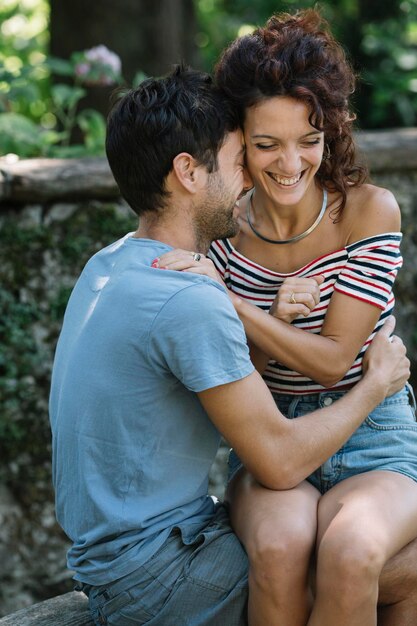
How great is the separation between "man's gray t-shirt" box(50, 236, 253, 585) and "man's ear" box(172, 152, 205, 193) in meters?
0.19

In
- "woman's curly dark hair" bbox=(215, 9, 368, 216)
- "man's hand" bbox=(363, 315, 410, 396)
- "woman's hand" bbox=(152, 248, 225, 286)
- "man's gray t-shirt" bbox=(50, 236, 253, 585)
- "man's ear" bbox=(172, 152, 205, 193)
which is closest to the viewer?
"man's gray t-shirt" bbox=(50, 236, 253, 585)

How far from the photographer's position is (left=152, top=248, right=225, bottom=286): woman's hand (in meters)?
2.34

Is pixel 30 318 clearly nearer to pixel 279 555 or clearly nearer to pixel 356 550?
pixel 279 555

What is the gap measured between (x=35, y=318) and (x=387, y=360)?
5.86 ft

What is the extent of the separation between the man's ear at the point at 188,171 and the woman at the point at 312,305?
0.67 ft

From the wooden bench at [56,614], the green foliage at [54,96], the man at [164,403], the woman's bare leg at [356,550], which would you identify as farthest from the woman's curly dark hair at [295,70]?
the green foliage at [54,96]

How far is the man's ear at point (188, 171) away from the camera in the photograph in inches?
96.1

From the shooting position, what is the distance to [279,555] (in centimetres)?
229

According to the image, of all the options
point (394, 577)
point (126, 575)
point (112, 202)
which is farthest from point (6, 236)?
point (394, 577)

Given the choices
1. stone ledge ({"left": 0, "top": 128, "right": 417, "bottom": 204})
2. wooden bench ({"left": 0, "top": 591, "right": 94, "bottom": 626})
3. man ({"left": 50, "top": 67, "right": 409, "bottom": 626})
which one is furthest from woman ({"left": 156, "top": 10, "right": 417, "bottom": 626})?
stone ledge ({"left": 0, "top": 128, "right": 417, "bottom": 204})

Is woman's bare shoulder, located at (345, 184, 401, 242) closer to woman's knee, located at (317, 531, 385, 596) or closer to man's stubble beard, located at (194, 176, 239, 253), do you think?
man's stubble beard, located at (194, 176, 239, 253)

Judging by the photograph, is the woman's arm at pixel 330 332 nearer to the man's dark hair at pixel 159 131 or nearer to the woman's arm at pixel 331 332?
the woman's arm at pixel 331 332

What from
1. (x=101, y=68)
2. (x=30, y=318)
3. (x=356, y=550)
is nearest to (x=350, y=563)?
(x=356, y=550)

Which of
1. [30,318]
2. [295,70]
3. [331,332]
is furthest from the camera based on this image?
[30,318]
